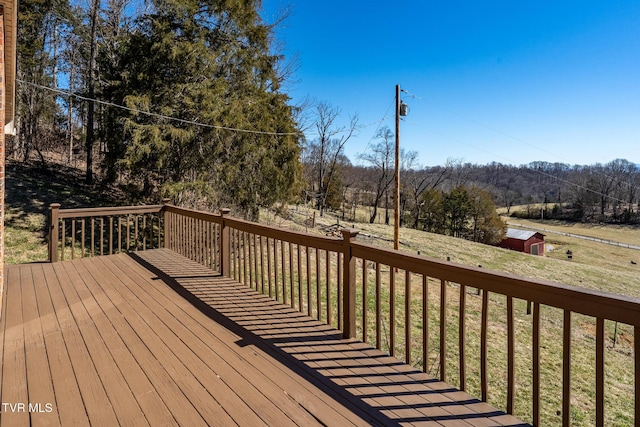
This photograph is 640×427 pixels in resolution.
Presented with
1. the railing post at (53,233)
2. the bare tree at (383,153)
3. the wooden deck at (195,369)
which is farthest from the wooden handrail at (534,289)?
the bare tree at (383,153)

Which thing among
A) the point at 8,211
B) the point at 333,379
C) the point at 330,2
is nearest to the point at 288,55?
the point at 330,2

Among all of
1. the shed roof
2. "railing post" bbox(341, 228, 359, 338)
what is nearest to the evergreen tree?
"railing post" bbox(341, 228, 359, 338)

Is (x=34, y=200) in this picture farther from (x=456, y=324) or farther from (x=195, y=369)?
(x=456, y=324)

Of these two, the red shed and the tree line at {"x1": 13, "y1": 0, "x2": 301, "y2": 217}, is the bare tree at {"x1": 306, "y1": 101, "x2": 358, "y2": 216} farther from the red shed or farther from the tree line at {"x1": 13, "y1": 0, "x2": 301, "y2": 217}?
the red shed

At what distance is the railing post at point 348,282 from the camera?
8.82 feet

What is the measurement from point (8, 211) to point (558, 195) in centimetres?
6654

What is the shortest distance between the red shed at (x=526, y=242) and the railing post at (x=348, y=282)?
1294 inches

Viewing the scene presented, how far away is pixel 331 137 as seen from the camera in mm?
28109

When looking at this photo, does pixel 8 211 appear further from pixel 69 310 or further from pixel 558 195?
pixel 558 195

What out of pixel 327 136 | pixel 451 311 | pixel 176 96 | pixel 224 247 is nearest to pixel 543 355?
pixel 451 311

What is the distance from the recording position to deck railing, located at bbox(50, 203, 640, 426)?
1.59 metres

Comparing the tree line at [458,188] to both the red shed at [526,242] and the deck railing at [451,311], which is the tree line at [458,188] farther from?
the deck railing at [451,311]

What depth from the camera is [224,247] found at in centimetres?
442

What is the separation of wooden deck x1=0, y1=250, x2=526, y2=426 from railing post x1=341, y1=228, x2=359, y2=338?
0.12m
